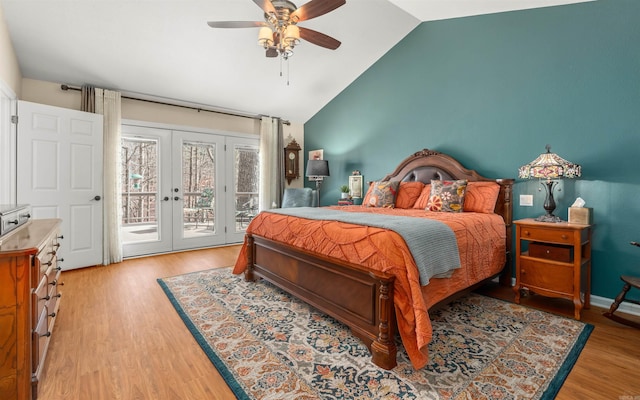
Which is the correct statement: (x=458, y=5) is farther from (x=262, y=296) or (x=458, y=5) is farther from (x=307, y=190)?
(x=262, y=296)

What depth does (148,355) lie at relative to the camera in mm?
1914

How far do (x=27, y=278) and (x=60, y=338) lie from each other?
104cm

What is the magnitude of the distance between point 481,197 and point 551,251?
2.81ft

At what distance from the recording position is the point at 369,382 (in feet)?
5.36

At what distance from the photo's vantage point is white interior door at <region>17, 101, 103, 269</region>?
3391mm

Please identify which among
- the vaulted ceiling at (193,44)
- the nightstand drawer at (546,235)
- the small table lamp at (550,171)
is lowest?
the nightstand drawer at (546,235)

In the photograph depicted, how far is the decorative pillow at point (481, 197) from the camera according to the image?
3.16 metres

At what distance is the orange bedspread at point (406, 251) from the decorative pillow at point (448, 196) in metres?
0.34

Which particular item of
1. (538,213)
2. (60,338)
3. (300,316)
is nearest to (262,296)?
(300,316)

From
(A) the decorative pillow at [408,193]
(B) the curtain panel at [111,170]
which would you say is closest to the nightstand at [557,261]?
(A) the decorative pillow at [408,193]

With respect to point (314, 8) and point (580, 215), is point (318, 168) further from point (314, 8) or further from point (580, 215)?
point (580, 215)

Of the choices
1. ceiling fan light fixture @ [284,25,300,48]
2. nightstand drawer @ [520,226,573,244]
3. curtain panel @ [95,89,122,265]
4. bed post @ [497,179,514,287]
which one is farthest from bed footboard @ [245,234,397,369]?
curtain panel @ [95,89,122,265]

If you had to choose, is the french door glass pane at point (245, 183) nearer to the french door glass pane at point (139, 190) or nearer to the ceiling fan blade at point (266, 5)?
the french door glass pane at point (139, 190)

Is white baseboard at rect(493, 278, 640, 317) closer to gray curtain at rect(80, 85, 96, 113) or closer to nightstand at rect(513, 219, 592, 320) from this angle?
nightstand at rect(513, 219, 592, 320)
